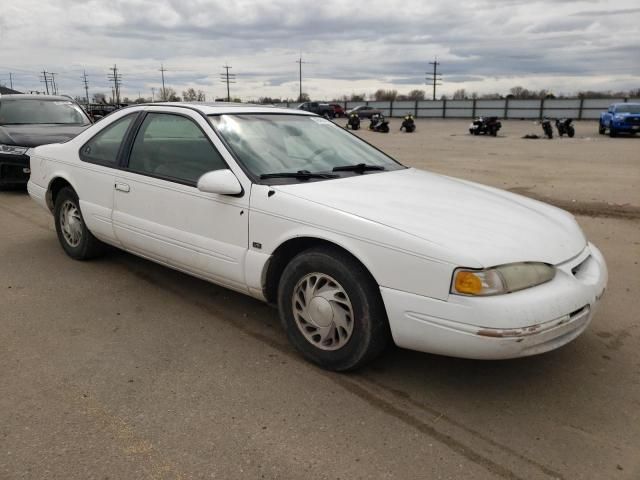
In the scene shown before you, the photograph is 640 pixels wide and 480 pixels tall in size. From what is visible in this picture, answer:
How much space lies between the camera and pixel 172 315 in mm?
4008

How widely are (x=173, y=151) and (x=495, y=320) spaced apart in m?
2.60

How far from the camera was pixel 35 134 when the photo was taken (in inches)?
360

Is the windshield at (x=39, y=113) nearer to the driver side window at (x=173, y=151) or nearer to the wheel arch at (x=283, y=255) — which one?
the driver side window at (x=173, y=151)

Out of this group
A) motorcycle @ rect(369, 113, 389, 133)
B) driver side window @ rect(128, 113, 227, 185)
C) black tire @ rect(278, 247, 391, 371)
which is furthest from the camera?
motorcycle @ rect(369, 113, 389, 133)

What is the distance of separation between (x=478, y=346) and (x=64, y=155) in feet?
13.5

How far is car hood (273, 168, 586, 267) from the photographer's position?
2.78m

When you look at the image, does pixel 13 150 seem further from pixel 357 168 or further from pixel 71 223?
pixel 357 168

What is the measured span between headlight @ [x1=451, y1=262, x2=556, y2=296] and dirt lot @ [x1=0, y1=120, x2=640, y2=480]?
657 millimetres

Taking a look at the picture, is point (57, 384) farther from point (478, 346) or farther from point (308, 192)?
point (478, 346)

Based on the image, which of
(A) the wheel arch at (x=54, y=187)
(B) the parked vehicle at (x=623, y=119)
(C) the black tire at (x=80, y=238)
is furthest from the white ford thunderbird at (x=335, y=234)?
(B) the parked vehicle at (x=623, y=119)

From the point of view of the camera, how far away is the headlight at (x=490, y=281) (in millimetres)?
2639

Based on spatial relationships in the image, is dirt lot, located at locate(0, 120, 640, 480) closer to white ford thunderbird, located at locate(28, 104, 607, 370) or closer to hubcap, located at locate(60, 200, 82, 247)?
white ford thunderbird, located at locate(28, 104, 607, 370)

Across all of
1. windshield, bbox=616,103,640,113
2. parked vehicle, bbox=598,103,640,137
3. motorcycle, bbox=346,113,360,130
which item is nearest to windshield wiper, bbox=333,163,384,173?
parked vehicle, bbox=598,103,640,137

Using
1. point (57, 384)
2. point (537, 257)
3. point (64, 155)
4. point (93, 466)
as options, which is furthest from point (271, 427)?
point (64, 155)
